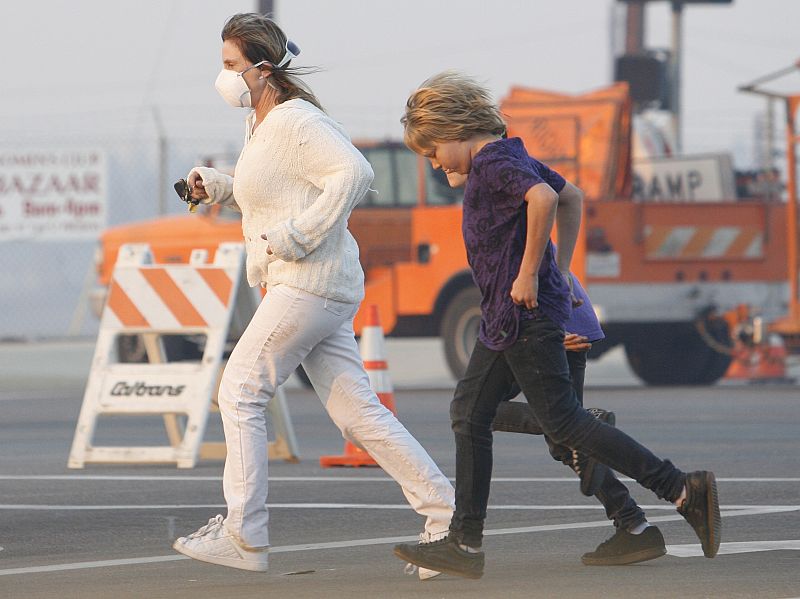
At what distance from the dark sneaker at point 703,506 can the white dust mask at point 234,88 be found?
6.40ft

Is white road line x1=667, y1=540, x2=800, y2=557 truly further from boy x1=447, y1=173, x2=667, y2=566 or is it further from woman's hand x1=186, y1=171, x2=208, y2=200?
woman's hand x1=186, y1=171, x2=208, y2=200

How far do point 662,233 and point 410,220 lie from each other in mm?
2632

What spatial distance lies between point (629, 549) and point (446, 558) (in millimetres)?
691

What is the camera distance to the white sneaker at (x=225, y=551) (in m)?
5.87

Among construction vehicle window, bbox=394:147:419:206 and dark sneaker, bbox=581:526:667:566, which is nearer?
dark sneaker, bbox=581:526:667:566

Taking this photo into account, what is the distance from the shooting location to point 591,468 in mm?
6039

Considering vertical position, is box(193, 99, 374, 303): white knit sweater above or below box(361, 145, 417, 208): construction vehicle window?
above

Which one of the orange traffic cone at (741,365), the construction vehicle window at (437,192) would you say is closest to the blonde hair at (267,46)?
the orange traffic cone at (741,365)

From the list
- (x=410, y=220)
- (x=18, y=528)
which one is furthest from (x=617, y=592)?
(x=410, y=220)

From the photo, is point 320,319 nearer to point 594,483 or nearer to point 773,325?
point 594,483

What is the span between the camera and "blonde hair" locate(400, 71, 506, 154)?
5754 millimetres

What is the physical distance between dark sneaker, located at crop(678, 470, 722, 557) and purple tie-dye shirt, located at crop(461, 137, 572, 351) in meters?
0.66

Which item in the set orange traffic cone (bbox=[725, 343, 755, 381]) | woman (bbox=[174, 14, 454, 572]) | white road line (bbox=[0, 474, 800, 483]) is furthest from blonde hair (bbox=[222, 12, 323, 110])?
orange traffic cone (bbox=[725, 343, 755, 381])

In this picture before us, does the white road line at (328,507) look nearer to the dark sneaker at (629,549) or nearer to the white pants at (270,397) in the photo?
the dark sneaker at (629,549)
